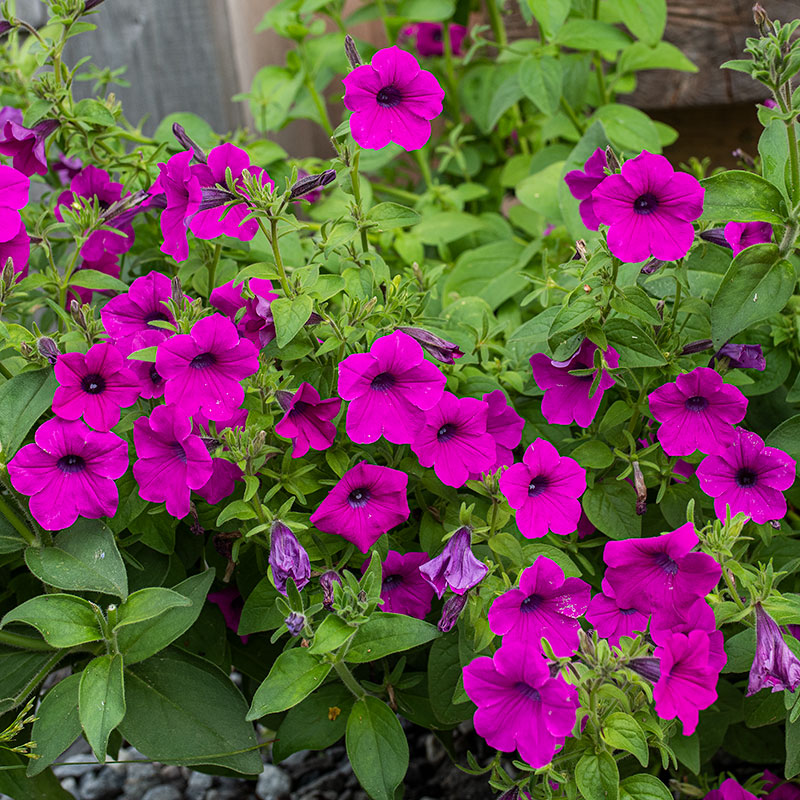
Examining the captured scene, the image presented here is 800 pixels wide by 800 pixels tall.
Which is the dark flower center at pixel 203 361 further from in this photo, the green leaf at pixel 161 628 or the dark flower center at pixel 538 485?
the dark flower center at pixel 538 485

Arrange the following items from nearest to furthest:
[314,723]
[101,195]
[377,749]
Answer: [377,749]
[314,723]
[101,195]

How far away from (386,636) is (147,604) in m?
0.26

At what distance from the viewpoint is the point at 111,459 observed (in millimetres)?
1072

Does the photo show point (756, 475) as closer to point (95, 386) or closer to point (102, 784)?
point (95, 386)

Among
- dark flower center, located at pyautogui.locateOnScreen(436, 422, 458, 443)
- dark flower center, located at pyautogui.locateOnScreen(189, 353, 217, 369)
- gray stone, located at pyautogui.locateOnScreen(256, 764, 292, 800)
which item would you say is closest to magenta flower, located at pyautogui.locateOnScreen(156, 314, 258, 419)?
dark flower center, located at pyautogui.locateOnScreen(189, 353, 217, 369)

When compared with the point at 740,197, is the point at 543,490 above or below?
below

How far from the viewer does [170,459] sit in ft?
3.48

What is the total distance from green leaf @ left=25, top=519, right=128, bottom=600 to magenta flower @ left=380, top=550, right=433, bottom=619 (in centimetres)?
31

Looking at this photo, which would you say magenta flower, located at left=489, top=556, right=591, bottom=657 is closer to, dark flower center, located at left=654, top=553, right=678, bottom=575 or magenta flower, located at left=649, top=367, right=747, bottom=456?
dark flower center, located at left=654, top=553, right=678, bottom=575

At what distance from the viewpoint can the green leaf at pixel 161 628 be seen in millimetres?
1079

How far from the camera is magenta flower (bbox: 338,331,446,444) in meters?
1.00

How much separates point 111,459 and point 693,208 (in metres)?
0.69

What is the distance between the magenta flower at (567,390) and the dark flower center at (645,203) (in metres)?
0.18

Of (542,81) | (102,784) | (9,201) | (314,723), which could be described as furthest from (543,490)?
(102,784)
